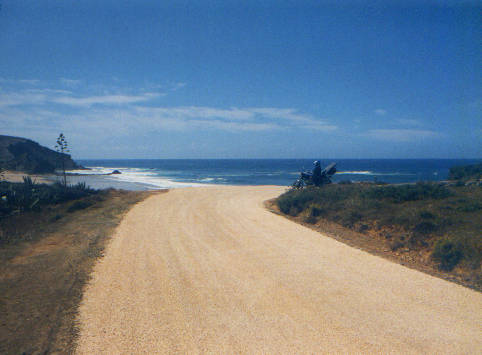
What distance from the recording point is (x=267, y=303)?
220 inches

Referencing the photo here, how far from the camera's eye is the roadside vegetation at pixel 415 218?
749 centimetres

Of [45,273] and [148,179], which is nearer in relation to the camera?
[45,273]

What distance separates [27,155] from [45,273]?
54462 mm

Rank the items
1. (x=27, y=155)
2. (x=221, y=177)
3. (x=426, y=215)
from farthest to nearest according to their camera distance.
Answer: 1. (x=221, y=177)
2. (x=27, y=155)
3. (x=426, y=215)

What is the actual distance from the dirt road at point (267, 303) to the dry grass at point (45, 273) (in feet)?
1.13

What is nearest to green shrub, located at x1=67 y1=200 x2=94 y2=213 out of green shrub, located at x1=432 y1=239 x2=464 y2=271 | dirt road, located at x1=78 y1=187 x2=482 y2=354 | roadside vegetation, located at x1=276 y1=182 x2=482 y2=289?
dirt road, located at x1=78 y1=187 x2=482 y2=354

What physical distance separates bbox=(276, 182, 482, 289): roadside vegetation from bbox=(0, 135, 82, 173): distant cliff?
4071cm

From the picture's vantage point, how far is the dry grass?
447 centimetres

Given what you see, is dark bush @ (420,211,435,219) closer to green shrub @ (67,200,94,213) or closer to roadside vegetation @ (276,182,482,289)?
roadside vegetation @ (276,182,482,289)

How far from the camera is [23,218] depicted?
12.8 meters

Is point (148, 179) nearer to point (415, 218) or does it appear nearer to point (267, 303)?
point (415, 218)

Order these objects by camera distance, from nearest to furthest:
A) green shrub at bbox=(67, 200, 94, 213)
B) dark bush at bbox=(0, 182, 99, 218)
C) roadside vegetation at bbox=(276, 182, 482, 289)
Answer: roadside vegetation at bbox=(276, 182, 482, 289) → dark bush at bbox=(0, 182, 99, 218) → green shrub at bbox=(67, 200, 94, 213)

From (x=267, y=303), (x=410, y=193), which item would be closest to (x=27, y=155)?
(x=410, y=193)

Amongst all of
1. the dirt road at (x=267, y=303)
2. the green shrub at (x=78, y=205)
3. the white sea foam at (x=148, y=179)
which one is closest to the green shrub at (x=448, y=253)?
the dirt road at (x=267, y=303)
